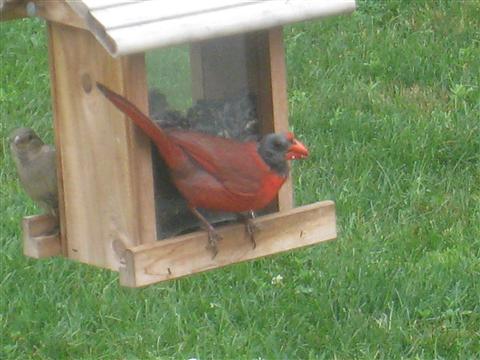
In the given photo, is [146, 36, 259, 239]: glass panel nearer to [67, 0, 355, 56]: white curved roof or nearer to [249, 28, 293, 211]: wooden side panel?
[249, 28, 293, 211]: wooden side panel

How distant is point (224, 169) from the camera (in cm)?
343

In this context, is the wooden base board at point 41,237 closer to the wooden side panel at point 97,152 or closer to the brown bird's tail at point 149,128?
the wooden side panel at point 97,152

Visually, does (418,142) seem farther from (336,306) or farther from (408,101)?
(336,306)

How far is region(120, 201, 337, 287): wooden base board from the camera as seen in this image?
331 centimetres

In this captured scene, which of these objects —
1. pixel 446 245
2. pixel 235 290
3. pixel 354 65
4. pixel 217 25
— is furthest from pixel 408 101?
pixel 217 25

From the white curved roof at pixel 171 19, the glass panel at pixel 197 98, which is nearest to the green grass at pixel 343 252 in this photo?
the glass panel at pixel 197 98

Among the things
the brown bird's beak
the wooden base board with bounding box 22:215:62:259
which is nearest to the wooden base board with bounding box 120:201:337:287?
the brown bird's beak

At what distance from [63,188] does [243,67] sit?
1.83 ft

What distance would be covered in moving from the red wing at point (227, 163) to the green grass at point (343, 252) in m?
1.13

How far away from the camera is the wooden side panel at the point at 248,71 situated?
3.59 m

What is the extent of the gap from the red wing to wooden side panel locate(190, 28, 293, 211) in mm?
185

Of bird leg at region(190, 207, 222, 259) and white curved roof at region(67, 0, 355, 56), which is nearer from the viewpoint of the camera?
white curved roof at region(67, 0, 355, 56)

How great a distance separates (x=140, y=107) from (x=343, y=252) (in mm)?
1960

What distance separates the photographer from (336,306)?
4773 mm
